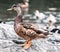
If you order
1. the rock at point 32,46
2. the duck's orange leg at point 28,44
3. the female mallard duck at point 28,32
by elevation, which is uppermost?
the female mallard duck at point 28,32

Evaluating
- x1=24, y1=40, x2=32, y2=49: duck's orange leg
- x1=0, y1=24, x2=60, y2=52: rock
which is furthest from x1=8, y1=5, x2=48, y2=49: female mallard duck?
x1=0, y1=24, x2=60, y2=52: rock

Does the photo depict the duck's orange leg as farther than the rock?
Yes

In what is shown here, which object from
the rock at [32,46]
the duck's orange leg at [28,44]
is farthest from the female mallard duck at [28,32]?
the rock at [32,46]

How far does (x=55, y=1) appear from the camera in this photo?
2475 centimetres

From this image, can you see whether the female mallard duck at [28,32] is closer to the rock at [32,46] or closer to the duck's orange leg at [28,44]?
the duck's orange leg at [28,44]

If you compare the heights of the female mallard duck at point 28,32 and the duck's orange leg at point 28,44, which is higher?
the female mallard duck at point 28,32

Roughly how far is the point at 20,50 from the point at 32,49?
13.0 inches

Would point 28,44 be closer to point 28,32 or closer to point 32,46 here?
point 32,46

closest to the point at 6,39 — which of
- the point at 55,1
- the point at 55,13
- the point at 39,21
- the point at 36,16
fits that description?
the point at 39,21

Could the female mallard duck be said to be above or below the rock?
above

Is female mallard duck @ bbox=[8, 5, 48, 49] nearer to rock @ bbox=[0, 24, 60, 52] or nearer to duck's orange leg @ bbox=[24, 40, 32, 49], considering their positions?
duck's orange leg @ bbox=[24, 40, 32, 49]

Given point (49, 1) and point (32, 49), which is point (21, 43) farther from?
point (49, 1)

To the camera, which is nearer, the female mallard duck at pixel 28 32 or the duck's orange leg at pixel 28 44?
the female mallard duck at pixel 28 32

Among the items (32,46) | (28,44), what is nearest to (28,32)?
(28,44)
